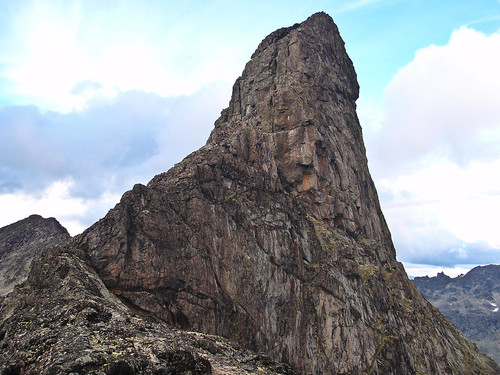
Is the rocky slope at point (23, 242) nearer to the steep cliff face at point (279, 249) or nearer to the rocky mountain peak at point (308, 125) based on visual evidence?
the steep cliff face at point (279, 249)

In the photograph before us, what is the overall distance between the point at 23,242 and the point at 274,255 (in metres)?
90.2

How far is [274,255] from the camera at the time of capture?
7756 centimetres

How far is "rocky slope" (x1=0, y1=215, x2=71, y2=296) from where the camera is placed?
105537 millimetres

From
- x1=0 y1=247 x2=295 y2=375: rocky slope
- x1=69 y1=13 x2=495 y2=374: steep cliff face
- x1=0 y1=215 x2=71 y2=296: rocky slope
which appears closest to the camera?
x1=0 y1=247 x2=295 y2=375: rocky slope

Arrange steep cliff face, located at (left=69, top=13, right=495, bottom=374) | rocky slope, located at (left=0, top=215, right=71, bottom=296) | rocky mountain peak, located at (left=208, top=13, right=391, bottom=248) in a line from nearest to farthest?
steep cliff face, located at (left=69, top=13, right=495, bottom=374) < rocky mountain peak, located at (left=208, top=13, right=391, bottom=248) < rocky slope, located at (left=0, top=215, right=71, bottom=296)

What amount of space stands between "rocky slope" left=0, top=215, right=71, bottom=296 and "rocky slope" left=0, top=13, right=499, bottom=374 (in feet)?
200

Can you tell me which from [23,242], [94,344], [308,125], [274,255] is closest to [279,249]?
[274,255]

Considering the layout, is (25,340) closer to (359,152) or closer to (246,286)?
(246,286)

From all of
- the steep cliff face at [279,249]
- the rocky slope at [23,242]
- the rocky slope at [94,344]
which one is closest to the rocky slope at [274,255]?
the steep cliff face at [279,249]

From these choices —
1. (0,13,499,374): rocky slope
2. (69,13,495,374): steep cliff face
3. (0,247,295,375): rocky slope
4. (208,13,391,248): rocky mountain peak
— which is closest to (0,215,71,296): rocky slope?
(69,13,495,374): steep cliff face

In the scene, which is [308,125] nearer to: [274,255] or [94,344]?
[274,255]

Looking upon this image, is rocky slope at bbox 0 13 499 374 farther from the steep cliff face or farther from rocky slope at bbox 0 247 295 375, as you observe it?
rocky slope at bbox 0 247 295 375

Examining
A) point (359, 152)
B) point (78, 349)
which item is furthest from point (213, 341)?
point (359, 152)

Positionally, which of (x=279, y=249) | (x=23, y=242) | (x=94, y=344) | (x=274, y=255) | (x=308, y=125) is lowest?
(x=94, y=344)
